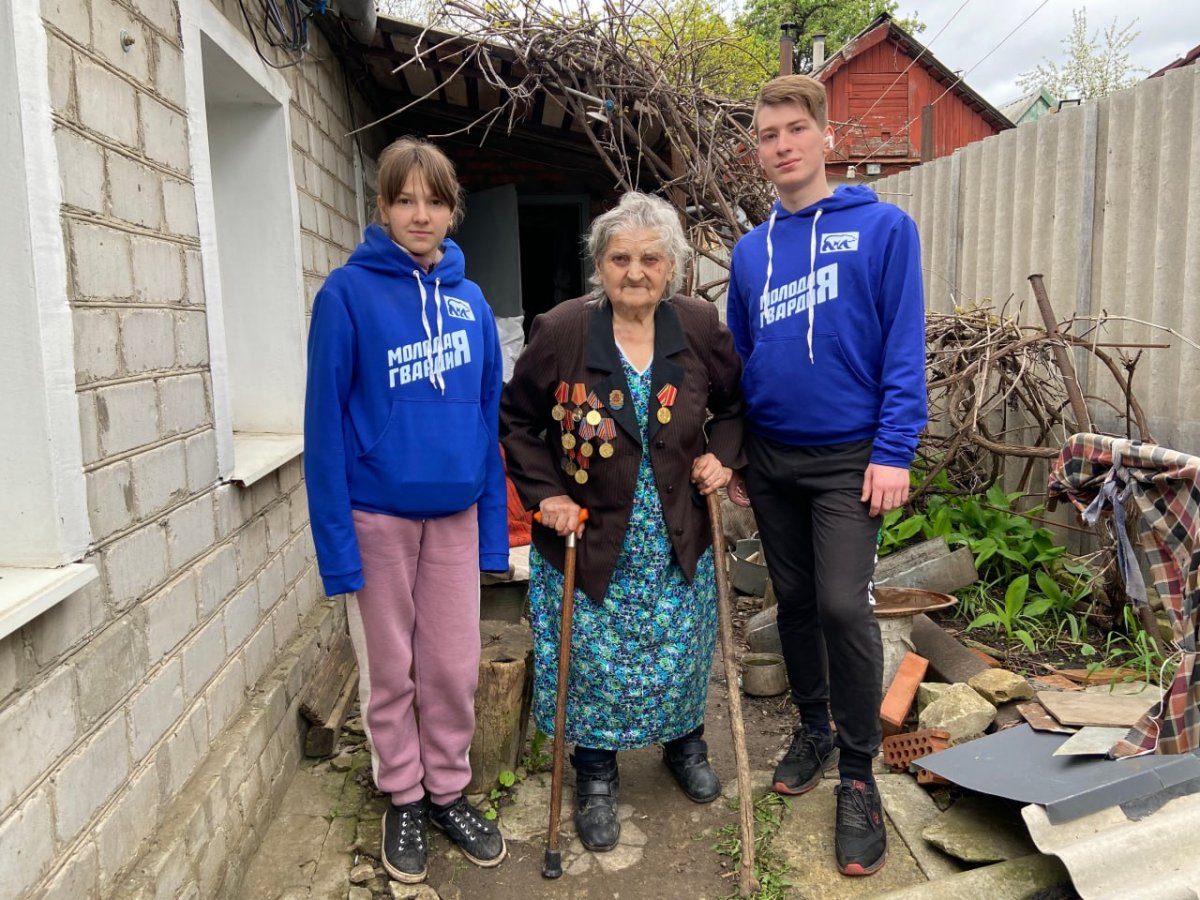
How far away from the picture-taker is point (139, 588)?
2.19 meters

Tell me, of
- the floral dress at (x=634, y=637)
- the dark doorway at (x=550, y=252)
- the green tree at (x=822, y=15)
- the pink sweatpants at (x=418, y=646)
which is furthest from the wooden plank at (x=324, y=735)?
the green tree at (x=822, y=15)

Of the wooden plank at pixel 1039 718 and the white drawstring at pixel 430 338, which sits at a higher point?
the white drawstring at pixel 430 338

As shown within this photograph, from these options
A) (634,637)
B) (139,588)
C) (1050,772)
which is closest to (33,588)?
(139,588)

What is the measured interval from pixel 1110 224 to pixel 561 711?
3525 mm

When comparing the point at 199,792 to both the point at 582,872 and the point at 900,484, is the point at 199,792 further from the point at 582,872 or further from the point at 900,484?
the point at 900,484

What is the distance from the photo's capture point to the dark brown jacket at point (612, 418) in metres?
2.66

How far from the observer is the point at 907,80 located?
23156 mm

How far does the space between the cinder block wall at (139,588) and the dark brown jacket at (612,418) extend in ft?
3.18

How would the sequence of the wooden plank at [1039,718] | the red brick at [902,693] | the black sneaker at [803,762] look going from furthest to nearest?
the red brick at [902,693] < the black sneaker at [803,762] < the wooden plank at [1039,718]

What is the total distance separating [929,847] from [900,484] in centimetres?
112

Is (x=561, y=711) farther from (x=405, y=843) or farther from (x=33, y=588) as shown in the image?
(x=33, y=588)

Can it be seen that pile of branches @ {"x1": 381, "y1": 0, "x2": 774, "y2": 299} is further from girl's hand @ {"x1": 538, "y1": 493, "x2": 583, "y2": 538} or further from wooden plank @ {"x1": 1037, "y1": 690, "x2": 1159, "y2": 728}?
wooden plank @ {"x1": 1037, "y1": 690, "x2": 1159, "y2": 728}

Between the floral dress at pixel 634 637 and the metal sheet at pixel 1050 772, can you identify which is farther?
the floral dress at pixel 634 637

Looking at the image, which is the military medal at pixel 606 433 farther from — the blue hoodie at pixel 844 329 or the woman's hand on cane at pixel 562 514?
the blue hoodie at pixel 844 329
